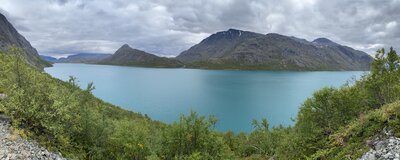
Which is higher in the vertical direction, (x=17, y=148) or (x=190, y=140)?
(x=17, y=148)

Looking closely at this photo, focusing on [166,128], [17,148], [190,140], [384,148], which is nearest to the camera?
[384,148]

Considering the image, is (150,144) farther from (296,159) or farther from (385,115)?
(385,115)

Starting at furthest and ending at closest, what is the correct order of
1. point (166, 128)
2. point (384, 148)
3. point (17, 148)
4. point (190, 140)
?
point (166, 128) < point (190, 140) < point (17, 148) < point (384, 148)

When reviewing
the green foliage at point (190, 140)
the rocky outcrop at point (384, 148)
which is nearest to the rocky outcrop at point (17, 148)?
the green foliage at point (190, 140)

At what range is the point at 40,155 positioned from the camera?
17.7m

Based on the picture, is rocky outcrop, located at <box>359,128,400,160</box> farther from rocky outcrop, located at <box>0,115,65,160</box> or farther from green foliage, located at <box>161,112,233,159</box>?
rocky outcrop, located at <box>0,115,65,160</box>

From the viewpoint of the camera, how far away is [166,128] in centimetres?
2523

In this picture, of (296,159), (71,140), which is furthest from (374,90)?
(71,140)

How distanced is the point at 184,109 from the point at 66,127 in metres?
75.0

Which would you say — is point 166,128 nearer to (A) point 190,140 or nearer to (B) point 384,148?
(A) point 190,140

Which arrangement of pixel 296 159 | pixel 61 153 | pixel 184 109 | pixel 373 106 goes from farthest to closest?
pixel 184 109 → pixel 373 106 → pixel 296 159 → pixel 61 153

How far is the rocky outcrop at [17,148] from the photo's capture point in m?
16.4

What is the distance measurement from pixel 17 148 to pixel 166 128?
1172cm

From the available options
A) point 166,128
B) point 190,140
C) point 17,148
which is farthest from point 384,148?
point 17,148
